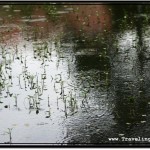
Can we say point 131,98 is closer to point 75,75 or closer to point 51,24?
point 75,75

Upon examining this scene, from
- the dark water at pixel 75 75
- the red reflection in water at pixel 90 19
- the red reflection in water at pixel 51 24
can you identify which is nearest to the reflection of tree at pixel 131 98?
the dark water at pixel 75 75

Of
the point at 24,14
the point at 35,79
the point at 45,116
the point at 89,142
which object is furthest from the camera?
the point at 24,14

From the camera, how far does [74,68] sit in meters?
8.06

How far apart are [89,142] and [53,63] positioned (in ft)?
9.03

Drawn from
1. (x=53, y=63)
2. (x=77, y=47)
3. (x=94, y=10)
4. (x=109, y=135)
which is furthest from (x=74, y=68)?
(x=94, y=10)

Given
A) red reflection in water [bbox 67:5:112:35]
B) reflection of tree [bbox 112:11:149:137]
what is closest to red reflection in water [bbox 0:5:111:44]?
red reflection in water [bbox 67:5:112:35]

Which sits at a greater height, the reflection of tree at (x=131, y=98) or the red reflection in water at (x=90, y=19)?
the red reflection in water at (x=90, y=19)

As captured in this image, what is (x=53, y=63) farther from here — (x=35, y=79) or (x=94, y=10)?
(x=94, y=10)

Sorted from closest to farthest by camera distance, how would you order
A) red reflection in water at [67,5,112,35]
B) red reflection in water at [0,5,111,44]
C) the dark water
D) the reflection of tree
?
1. the dark water
2. the reflection of tree
3. red reflection in water at [0,5,111,44]
4. red reflection in water at [67,5,112,35]

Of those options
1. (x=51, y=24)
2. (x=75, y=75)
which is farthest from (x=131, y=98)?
(x=51, y=24)

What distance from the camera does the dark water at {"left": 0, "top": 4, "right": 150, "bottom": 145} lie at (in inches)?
245

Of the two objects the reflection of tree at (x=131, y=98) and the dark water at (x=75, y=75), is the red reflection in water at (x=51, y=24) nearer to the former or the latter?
the dark water at (x=75, y=75)

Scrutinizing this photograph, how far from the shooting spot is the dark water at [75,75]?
6.22 metres

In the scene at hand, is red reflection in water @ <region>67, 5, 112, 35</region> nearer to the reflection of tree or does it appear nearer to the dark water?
the dark water
